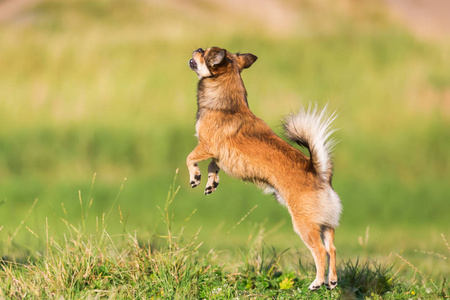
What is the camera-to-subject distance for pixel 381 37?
19266mm

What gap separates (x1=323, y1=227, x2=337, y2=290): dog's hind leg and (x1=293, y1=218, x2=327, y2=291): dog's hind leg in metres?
0.05

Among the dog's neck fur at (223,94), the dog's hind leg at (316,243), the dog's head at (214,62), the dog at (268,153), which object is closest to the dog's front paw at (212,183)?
the dog at (268,153)

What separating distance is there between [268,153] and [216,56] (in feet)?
2.91

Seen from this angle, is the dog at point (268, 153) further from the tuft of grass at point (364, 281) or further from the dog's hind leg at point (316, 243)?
the tuft of grass at point (364, 281)

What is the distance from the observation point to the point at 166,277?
612 cm

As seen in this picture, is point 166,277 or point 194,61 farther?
point 166,277

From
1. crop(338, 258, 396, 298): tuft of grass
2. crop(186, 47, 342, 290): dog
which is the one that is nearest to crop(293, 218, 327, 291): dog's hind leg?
crop(186, 47, 342, 290): dog

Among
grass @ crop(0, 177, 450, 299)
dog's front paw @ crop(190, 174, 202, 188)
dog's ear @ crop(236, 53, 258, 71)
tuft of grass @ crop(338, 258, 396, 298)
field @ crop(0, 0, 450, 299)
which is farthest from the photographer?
field @ crop(0, 0, 450, 299)

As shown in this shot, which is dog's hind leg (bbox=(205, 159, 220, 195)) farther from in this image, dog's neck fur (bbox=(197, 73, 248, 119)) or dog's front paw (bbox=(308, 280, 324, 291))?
dog's front paw (bbox=(308, 280, 324, 291))

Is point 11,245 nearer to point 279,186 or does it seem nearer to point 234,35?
point 279,186

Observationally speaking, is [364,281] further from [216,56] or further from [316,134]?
[216,56]

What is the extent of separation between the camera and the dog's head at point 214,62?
505 cm

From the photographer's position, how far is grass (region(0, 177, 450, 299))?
6.07m

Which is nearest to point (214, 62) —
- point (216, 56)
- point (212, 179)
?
point (216, 56)
